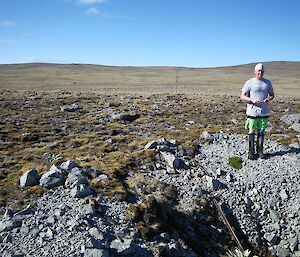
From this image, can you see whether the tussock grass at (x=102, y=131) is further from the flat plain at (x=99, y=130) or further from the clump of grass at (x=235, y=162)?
the clump of grass at (x=235, y=162)

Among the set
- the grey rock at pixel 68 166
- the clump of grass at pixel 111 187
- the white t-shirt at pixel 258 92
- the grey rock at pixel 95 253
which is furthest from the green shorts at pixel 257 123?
the grey rock at pixel 95 253

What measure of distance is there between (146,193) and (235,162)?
13.2ft

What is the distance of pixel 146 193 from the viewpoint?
10.7m

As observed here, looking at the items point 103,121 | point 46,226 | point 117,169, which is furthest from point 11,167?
point 103,121

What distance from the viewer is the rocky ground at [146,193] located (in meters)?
8.62

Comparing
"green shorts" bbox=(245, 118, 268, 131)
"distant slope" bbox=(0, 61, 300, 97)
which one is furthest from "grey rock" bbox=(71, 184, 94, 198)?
"distant slope" bbox=(0, 61, 300, 97)

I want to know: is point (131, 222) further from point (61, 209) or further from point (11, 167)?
point (11, 167)

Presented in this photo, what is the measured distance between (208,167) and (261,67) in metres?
3.87

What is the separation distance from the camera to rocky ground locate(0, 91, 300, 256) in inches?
340

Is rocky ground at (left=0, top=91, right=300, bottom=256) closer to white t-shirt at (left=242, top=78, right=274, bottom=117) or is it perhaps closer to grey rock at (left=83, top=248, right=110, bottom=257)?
grey rock at (left=83, top=248, right=110, bottom=257)

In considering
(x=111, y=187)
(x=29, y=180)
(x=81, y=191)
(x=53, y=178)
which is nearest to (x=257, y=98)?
(x=111, y=187)

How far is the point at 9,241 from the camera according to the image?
8.25 m

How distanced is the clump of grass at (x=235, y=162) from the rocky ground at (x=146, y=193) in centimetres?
6

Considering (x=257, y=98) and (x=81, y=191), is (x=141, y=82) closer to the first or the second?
(x=257, y=98)
